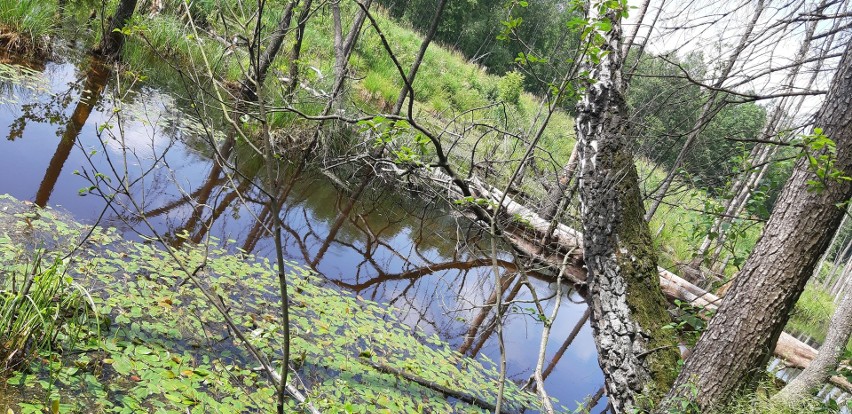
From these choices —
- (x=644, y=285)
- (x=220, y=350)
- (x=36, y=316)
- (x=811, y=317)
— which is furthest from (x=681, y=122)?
(x=811, y=317)

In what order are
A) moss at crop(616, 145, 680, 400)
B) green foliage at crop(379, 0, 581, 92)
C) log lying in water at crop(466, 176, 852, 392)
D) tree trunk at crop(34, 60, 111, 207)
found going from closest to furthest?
moss at crop(616, 145, 680, 400), tree trunk at crop(34, 60, 111, 207), log lying in water at crop(466, 176, 852, 392), green foliage at crop(379, 0, 581, 92)

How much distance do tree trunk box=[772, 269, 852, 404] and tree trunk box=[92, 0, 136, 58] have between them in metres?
8.99

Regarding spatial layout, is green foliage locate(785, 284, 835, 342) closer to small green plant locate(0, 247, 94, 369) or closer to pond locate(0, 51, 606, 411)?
pond locate(0, 51, 606, 411)

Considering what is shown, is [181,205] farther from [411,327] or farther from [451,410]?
[451,410]

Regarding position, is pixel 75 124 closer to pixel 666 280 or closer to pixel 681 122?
pixel 681 122

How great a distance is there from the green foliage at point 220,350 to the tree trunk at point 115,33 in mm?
5686

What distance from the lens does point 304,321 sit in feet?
12.3

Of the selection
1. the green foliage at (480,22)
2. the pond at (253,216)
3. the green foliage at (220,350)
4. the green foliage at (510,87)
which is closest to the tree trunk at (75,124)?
the pond at (253,216)

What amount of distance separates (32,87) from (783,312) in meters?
7.29

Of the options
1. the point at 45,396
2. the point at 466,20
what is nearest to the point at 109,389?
the point at 45,396

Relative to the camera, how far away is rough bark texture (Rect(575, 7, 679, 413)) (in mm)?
2924

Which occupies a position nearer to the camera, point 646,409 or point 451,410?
point 646,409

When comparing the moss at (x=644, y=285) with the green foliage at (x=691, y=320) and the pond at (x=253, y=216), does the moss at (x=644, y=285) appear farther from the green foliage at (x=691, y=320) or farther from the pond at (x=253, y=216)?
the pond at (x=253, y=216)

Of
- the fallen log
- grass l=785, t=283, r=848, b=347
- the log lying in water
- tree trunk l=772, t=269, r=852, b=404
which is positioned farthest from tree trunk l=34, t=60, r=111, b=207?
grass l=785, t=283, r=848, b=347
